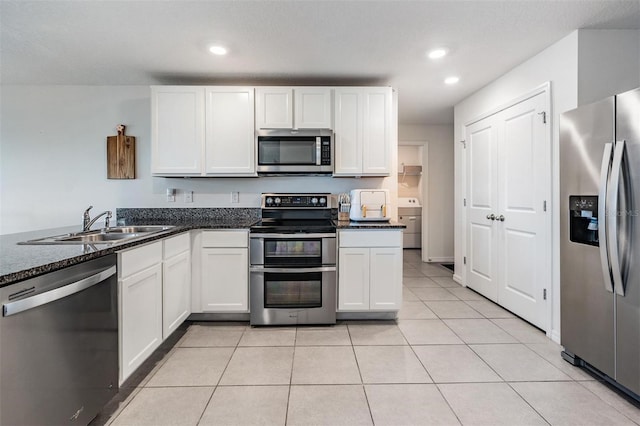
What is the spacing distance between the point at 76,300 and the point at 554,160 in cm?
322

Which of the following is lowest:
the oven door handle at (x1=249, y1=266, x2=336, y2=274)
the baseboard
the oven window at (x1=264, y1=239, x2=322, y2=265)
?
the baseboard

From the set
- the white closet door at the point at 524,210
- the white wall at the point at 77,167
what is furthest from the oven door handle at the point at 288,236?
the white closet door at the point at 524,210

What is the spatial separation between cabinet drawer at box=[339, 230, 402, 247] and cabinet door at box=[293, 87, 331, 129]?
1.09 m

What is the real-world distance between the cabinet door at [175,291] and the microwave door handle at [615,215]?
2743mm

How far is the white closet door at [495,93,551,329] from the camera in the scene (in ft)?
8.45

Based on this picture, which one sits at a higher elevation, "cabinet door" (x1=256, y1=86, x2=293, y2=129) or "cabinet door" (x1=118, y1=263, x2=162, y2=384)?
"cabinet door" (x1=256, y1=86, x2=293, y2=129)

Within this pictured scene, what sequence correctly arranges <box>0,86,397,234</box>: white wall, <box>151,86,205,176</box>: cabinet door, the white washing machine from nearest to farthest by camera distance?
<box>151,86,205,176</box>: cabinet door → <box>0,86,397,234</box>: white wall → the white washing machine

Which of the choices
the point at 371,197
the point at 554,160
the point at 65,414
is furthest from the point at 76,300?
the point at 554,160

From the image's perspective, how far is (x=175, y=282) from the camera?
238cm

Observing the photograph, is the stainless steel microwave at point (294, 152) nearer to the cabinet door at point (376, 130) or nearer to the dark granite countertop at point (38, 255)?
the cabinet door at point (376, 130)

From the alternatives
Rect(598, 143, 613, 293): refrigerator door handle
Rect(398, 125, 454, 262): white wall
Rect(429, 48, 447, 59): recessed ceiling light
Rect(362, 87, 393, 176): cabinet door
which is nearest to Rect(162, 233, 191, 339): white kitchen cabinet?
Rect(362, 87, 393, 176): cabinet door

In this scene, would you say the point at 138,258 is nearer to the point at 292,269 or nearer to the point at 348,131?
the point at 292,269

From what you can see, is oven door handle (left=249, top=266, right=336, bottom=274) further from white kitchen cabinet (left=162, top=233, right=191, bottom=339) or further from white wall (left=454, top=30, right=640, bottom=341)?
white wall (left=454, top=30, right=640, bottom=341)

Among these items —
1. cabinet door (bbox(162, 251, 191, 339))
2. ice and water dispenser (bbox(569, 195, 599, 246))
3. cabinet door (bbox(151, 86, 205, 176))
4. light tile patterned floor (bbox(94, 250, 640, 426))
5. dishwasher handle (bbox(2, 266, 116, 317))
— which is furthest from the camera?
cabinet door (bbox(151, 86, 205, 176))
